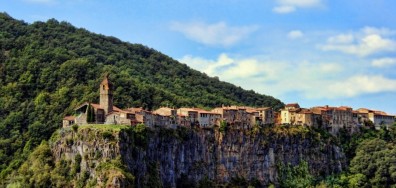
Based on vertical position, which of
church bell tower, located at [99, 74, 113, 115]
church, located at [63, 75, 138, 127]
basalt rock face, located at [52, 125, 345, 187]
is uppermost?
church bell tower, located at [99, 74, 113, 115]

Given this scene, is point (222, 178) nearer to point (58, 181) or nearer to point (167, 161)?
point (167, 161)

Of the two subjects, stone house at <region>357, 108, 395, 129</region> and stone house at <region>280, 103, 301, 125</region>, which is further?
stone house at <region>357, 108, 395, 129</region>

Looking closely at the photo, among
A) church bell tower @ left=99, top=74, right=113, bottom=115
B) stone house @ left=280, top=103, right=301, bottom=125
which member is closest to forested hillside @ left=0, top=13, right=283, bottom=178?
church bell tower @ left=99, top=74, right=113, bottom=115

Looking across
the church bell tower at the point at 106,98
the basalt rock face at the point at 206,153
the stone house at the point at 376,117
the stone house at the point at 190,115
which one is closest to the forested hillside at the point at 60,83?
the church bell tower at the point at 106,98

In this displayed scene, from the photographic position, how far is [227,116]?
342 feet

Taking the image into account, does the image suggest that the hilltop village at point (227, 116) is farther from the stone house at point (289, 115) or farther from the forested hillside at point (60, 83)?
the forested hillside at point (60, 83)

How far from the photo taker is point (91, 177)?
80.2 metres

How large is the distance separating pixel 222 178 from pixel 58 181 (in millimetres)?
25943

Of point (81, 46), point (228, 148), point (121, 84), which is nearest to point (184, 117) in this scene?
point (228, 148)

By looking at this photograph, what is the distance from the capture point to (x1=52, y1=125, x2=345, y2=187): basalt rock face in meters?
81.8

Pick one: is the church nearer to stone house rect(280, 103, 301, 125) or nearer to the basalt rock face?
the basalt rock face

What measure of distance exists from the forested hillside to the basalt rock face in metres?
18.6

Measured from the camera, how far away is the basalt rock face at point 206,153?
81750 millimetres

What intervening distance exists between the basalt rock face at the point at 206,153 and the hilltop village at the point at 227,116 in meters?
2.10
